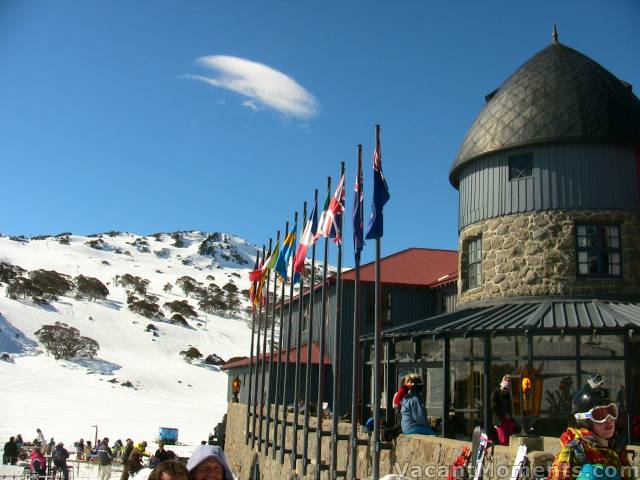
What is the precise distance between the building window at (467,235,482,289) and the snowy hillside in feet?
86.7

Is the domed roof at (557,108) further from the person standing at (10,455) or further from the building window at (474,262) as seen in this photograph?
the person standing at (10,455)

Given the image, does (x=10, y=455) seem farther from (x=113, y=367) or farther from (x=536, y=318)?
(x=113, y=367)

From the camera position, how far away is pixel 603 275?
58.6 feet

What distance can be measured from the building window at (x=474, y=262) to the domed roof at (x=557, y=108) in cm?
229

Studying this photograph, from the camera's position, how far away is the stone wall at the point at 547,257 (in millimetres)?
17844

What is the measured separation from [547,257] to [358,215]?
5639mm

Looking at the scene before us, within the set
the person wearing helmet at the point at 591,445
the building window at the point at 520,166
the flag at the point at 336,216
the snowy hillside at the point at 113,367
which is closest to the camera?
the person wearing helmet at the point at 591,445

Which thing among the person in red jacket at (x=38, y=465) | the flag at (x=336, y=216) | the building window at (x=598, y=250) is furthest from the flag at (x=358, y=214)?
the person in red jacket at (x=38, y=465)

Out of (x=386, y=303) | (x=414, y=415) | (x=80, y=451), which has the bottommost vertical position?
(x=80, y=451)

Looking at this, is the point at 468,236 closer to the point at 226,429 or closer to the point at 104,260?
the point at 226,429

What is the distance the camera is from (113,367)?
66.7 m

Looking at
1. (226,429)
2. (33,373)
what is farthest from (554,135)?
(33,373)

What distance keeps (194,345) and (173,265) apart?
76112 millimetres

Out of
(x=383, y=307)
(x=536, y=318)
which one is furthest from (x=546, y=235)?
(x=383, y=307)
